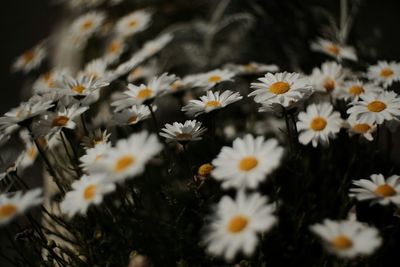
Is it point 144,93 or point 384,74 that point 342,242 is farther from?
point 384,74

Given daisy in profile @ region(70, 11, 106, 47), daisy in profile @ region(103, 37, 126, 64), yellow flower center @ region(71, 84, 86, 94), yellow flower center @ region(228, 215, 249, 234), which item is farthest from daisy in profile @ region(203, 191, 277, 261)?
daisy in profile @ region(70, 11, 106, 47)

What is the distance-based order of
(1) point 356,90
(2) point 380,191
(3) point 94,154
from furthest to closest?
(1) point 356,90 < (3) point 94,154 < (2) point 380,191

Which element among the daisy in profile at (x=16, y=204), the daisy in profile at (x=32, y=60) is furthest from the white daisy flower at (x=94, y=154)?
the daisy in profile at (x=32, y=60)

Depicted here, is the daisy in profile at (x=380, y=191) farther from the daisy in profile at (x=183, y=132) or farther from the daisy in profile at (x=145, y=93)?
the daisy in profile at (x=145, y=93)

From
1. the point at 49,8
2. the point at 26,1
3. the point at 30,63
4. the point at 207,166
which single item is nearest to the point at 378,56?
the point at 207,166

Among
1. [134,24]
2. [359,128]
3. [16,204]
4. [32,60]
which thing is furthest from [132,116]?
[32,60]

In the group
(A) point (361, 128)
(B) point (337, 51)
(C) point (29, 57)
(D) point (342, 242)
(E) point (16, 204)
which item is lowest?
(B) point (337, 51)
